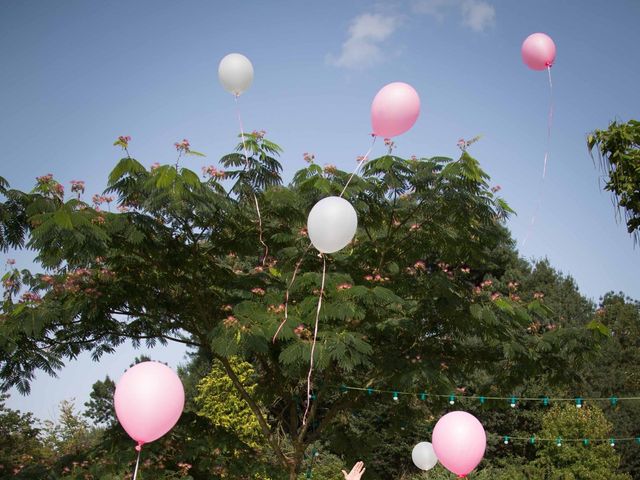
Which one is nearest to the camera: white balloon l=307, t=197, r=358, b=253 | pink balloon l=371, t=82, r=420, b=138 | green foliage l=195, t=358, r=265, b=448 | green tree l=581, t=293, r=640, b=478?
white balloon l=307, t=197, r=358, b=253

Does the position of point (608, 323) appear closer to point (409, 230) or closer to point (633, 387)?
point (633, 387)

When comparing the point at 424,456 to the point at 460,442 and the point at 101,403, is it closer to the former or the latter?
the point at 460,442

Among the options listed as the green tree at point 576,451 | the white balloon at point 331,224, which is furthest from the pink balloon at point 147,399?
the green tree at point 576,451

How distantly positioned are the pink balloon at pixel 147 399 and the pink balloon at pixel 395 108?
307 centimetres

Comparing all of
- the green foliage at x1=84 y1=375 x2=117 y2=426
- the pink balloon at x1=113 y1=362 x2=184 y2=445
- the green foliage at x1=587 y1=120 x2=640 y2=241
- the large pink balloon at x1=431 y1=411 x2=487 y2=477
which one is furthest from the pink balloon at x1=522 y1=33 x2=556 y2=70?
the green foliage at x1=84 y1=375 x2=117 y2=426

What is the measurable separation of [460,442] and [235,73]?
4685 mm

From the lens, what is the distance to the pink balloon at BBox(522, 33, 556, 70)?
7.22 metres

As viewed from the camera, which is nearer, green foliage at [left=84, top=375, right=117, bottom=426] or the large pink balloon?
the large pink balloon

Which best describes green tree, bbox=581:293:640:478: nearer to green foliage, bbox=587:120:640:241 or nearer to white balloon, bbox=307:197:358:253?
green foliage, bbox=587:120:640:241

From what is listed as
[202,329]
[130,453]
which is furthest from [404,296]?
[130,453]

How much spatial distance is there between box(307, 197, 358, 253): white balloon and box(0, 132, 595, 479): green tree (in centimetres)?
191

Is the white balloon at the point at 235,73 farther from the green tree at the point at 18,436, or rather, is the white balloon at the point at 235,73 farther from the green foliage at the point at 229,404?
the green foliage at the point at 229,404

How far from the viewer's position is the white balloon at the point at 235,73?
291 inches

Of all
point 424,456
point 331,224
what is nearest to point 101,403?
point 424,456
